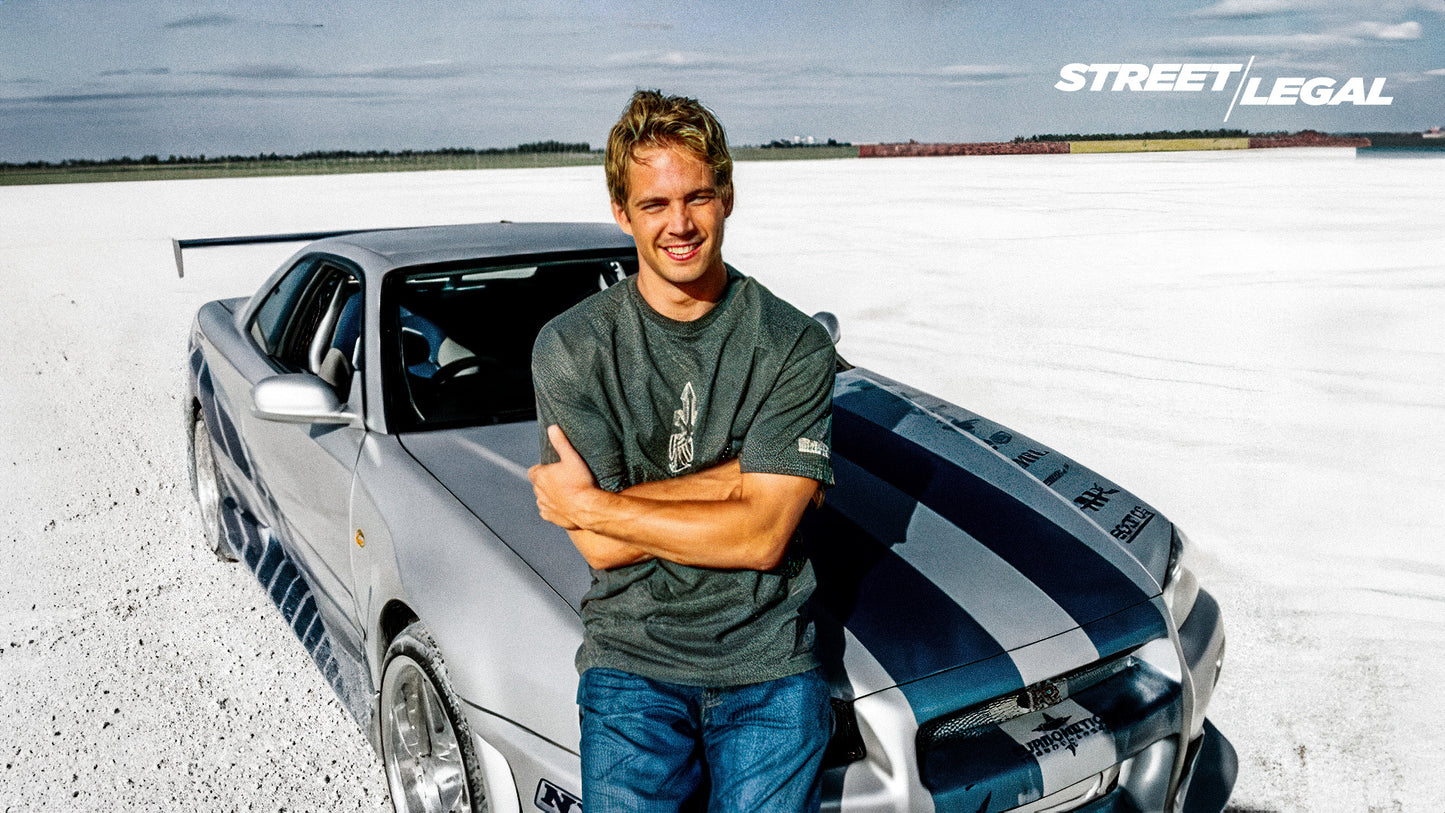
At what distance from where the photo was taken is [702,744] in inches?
68.4

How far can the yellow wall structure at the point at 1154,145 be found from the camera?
5262 cm

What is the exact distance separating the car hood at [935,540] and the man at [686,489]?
23 centimetres

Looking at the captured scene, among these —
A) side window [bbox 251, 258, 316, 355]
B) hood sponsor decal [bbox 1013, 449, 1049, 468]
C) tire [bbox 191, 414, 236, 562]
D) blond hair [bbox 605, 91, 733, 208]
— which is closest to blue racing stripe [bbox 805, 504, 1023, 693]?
hood sponsor decal [bbox 1013, 449, 1049, 468]

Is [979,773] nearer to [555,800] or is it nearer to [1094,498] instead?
[555,800]

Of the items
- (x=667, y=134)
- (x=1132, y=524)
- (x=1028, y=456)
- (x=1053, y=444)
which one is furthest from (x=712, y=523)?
(x=1053, y=444)

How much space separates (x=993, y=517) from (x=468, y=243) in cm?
181

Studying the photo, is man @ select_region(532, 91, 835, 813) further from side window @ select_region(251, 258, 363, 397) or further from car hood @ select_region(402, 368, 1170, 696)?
side window @ select_region(251, 258, 363, 397)

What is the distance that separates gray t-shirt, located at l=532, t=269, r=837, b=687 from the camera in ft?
5.70

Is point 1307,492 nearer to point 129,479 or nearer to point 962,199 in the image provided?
point 129,479

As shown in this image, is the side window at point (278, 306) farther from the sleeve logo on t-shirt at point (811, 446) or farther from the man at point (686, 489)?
the sleeve logo on t-shirt at point (811, 446)

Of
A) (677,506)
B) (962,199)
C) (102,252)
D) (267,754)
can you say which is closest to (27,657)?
(267,754)

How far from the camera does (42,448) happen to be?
5.68m

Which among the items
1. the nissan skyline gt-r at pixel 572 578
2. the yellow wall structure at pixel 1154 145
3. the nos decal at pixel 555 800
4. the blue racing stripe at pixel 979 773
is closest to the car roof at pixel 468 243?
the nissan skyline gt-r at pixel 572 578

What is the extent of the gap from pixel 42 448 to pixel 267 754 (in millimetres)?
3725
